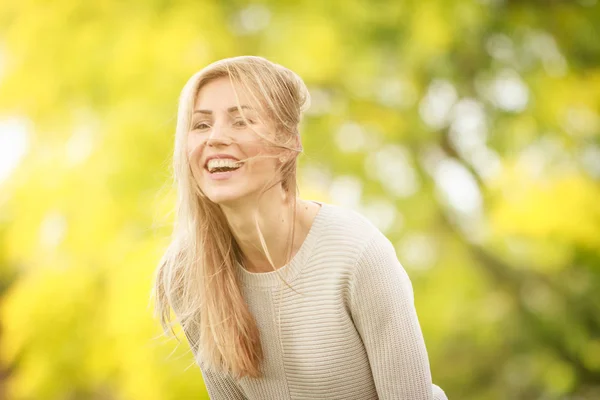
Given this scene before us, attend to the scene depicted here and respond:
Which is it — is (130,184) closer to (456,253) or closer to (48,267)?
(48,267)

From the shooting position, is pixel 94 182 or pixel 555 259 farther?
pixel 555 259

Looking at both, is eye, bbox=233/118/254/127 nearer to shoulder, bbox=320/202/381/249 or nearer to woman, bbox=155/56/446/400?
woman, bbox=155/56/446/400

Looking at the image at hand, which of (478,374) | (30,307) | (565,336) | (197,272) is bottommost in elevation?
(478,374)

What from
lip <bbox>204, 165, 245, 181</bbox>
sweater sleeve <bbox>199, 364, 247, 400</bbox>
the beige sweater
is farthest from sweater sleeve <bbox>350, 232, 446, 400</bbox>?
sweater sleeve <bbox>199, 364, 247, 400</bbox>

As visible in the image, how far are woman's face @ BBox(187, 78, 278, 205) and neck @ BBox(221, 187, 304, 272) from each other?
0.05 m

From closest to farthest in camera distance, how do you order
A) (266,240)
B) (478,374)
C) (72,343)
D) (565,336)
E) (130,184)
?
1. (266,240)
2. (130,184)
3. (72,343)
4. (565,336)
5. (478,374)

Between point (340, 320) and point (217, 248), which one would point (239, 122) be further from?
point (340, 320)

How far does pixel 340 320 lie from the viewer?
59.4 inches

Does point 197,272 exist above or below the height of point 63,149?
below

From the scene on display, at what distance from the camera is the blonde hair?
58.4 inches

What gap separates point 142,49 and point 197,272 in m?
2.48

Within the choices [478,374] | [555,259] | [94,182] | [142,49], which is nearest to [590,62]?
[555,259]

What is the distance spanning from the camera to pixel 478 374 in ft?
15.4

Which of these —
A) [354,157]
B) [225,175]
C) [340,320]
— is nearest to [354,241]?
[340,320]
